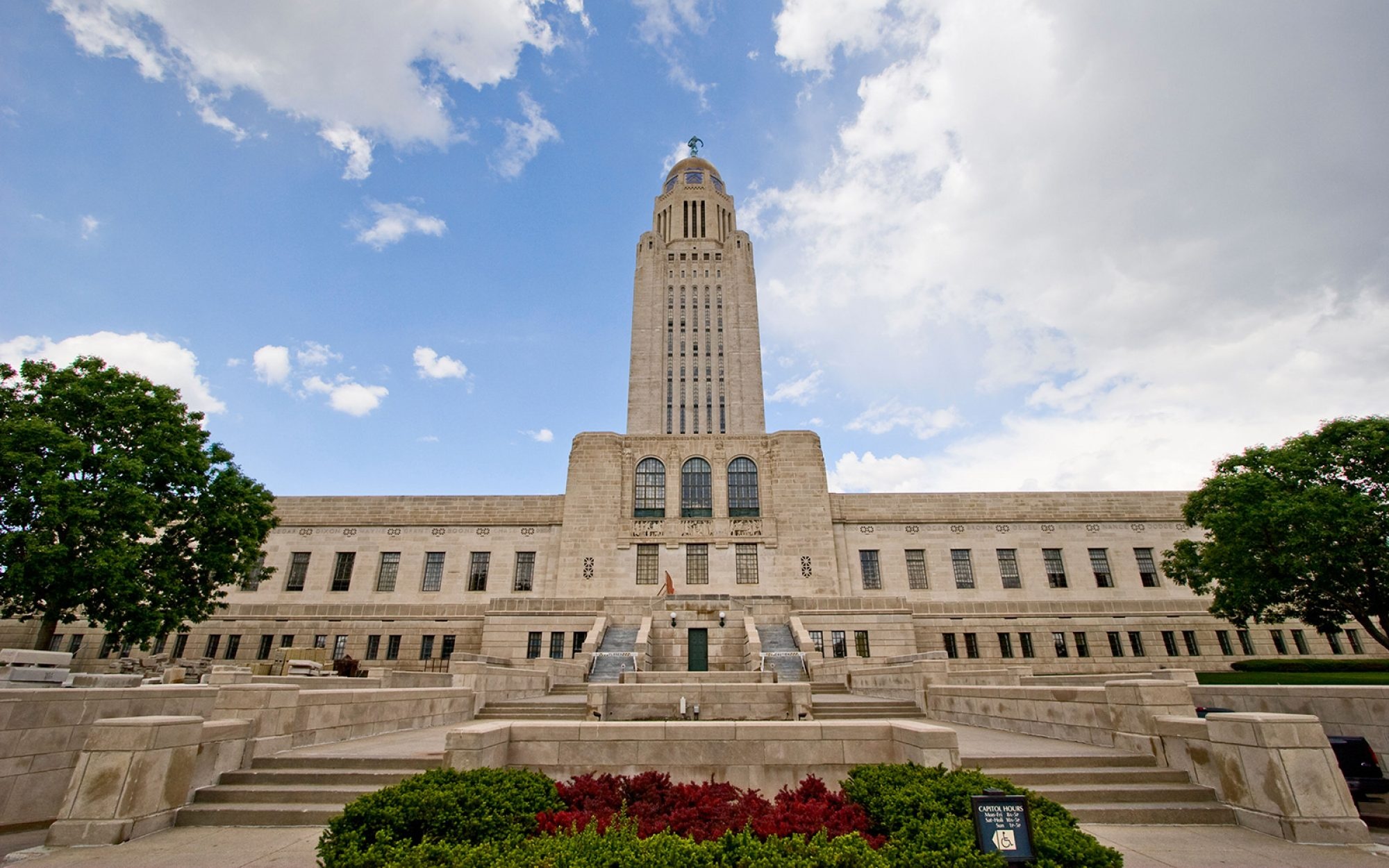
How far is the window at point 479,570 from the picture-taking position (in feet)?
125

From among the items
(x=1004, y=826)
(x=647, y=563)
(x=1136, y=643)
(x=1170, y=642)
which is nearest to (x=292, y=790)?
(x=1004, y=826)

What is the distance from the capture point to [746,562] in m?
36.8

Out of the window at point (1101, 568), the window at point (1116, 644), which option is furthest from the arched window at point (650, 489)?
the window at point (1101, 568)

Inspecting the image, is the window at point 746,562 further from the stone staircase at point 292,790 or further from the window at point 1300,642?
the window at point 1300,642

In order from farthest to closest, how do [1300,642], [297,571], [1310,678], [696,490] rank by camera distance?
[696,490], [297,571], [1300,642], [1310,678]

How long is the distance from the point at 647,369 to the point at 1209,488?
132 feet

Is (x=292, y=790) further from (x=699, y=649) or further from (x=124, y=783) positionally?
(x=699, y=649)

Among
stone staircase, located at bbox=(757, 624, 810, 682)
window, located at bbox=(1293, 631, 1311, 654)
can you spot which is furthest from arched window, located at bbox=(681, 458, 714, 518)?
window, located at bbox=(1293, 631, 1311, 654)

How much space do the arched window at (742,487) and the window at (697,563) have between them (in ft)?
9.40

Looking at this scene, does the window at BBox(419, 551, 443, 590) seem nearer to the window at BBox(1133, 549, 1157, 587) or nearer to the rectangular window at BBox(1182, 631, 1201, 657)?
the window at BBox(1133, 549, 1157, 587)

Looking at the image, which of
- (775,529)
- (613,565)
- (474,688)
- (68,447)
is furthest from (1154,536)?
(68,447)

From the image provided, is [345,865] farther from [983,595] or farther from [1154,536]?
[1154,536]

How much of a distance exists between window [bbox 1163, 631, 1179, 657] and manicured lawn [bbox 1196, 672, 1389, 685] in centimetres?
848

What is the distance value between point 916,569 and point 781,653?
54.5ft
